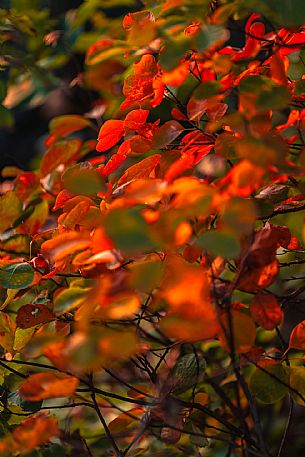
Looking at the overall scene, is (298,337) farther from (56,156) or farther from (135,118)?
(56,156)

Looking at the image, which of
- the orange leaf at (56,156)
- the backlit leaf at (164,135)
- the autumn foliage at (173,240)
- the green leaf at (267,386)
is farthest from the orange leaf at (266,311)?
the orange leaf at (56,156)

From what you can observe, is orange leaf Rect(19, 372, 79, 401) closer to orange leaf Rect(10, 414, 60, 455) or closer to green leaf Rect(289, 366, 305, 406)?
orange leaf Rect(10, 414, 60, 455)

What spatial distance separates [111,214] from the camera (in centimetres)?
61

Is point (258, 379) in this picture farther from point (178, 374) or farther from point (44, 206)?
point (44, 206)

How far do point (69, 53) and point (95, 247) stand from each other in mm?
1576

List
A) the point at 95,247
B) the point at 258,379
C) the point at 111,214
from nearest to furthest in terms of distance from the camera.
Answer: the point at 111,214 → the point at 95,247 → the point at 258,379

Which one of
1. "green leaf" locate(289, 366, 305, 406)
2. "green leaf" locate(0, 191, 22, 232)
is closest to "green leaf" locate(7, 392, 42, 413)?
"green leaf" locate(0, 191, 22, 232)

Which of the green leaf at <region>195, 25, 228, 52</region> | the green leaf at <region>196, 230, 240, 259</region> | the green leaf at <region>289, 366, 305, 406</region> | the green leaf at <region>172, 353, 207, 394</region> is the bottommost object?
the green leaf at <region>172, 353, 207, 394</region>

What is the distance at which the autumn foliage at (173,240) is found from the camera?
2.14ft

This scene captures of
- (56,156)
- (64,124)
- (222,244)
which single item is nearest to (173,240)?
(222,244)

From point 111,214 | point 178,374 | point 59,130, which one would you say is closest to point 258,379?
point 178,374

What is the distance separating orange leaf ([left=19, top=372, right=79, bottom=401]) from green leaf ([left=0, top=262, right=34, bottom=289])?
0.22m

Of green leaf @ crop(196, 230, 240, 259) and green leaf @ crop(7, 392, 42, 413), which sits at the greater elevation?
green leaf @ crop(196, 230, 240, 259)

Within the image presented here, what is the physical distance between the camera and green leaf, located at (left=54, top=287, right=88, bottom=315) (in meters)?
0.82
